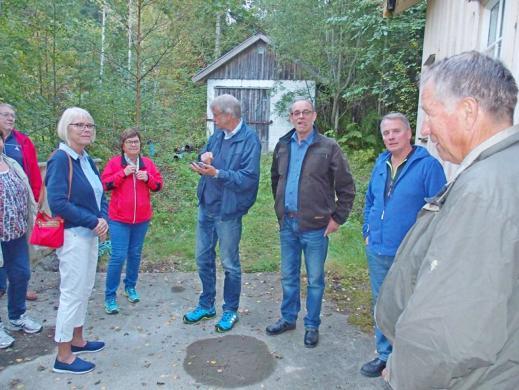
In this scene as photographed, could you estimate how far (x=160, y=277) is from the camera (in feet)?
16.6

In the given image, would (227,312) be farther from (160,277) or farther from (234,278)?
(160,277)

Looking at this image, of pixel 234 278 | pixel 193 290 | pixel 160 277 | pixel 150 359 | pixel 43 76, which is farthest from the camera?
pixel 43 76

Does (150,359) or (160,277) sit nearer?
(150,359)

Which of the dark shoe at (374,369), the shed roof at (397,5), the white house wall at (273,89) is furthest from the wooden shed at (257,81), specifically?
the dark shoe at (374,369)

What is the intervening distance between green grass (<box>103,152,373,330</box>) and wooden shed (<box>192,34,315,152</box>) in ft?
24.6

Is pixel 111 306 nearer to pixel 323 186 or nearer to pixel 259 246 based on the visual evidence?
pixel 323 186

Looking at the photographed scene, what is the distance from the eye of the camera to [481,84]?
127 cm

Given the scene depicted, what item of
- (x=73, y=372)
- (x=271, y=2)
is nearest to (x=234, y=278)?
(x=73, y=372)

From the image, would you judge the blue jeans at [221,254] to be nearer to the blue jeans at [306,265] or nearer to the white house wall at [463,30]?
the blue jeans at [306,265]

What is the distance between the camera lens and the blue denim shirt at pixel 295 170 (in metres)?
3.51

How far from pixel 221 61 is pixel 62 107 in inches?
392

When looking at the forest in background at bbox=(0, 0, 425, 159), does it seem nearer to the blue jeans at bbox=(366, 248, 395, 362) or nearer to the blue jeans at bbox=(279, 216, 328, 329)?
the blue jeans at bbox=(279, 216, 328, 329)

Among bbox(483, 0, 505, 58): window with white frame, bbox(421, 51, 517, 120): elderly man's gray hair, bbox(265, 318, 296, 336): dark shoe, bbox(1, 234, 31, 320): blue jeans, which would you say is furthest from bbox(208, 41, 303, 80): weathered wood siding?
bbox(421, 51, 517, 120): elderly man's gray hair

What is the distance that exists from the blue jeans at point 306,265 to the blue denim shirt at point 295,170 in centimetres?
14
